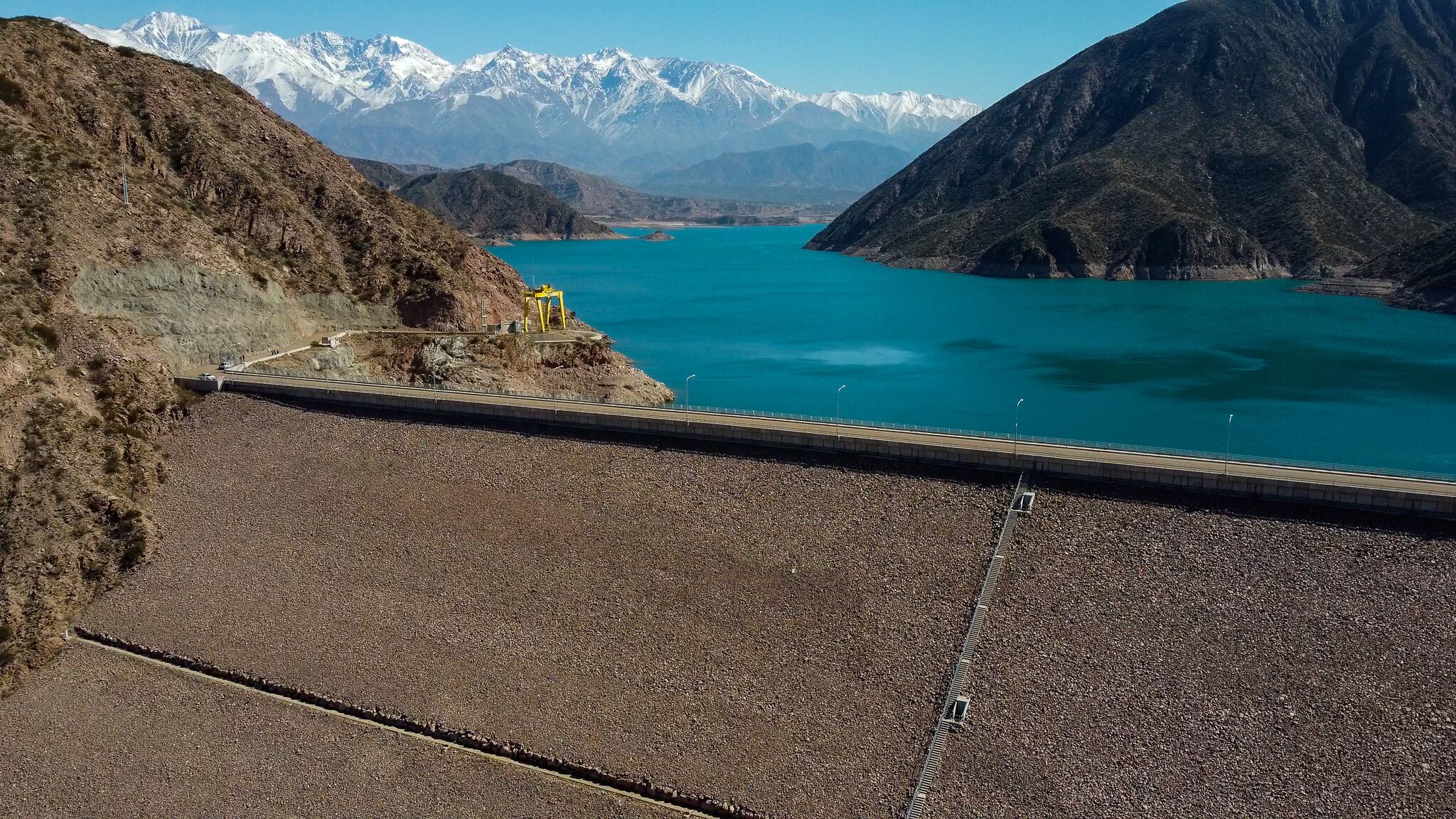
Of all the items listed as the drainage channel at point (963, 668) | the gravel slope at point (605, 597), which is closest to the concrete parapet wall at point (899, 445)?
the gravel slope at point (605, 597)

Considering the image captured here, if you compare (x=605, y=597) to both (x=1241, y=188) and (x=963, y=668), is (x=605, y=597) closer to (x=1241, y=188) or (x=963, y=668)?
(x=963, y=668)

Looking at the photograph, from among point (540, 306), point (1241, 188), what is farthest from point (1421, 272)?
point (540, 306)

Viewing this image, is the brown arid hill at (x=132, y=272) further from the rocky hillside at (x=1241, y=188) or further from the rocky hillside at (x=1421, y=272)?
the rocky hillside at (x=1241, y=188)

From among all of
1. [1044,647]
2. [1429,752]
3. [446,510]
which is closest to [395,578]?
A: [446,510]

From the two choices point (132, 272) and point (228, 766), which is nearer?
point (228, 766)

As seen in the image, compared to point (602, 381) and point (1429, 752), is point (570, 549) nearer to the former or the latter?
point (1429, 752)

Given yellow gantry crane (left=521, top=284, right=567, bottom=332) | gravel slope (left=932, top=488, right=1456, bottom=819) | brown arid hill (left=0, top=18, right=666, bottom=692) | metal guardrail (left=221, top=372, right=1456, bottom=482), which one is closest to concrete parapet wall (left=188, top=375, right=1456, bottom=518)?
metal guardrail (left=221, top=372, right=1456, bottom=482)
